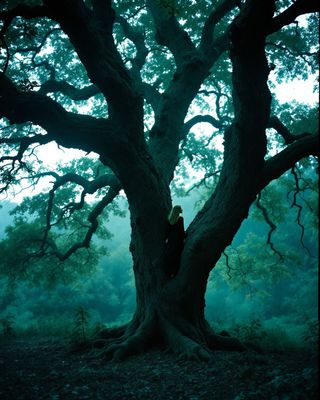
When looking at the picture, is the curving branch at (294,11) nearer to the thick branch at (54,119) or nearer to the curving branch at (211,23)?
the thick branch at (54,119)

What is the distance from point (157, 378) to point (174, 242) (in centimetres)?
281

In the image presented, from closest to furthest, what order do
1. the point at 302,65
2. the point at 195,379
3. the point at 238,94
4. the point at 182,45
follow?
the point at 195,379
the point at 238,94
the point at 182,45
the point at 302,65

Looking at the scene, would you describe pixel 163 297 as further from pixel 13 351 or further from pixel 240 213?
pixel 13 351

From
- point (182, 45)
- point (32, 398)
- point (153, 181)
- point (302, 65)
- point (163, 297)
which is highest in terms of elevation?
point (302, 65)

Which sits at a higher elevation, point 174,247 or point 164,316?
point 174,247

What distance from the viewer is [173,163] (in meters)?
8.72

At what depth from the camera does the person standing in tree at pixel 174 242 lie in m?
6.98

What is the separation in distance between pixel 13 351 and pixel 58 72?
10.2 m

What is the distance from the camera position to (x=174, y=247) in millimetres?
6957

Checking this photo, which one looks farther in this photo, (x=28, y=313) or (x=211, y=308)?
(x=211, y=308)

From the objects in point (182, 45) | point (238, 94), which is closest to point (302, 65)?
point (182, 45)

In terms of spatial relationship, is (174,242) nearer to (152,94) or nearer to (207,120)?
(207,120)

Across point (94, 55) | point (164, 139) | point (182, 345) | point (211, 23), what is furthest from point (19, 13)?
point (182, 345)

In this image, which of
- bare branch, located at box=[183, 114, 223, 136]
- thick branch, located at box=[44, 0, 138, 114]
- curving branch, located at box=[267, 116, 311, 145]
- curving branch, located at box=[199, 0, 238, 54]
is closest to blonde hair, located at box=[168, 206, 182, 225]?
thick branch, located at box=[44, 0, 138, 114]
